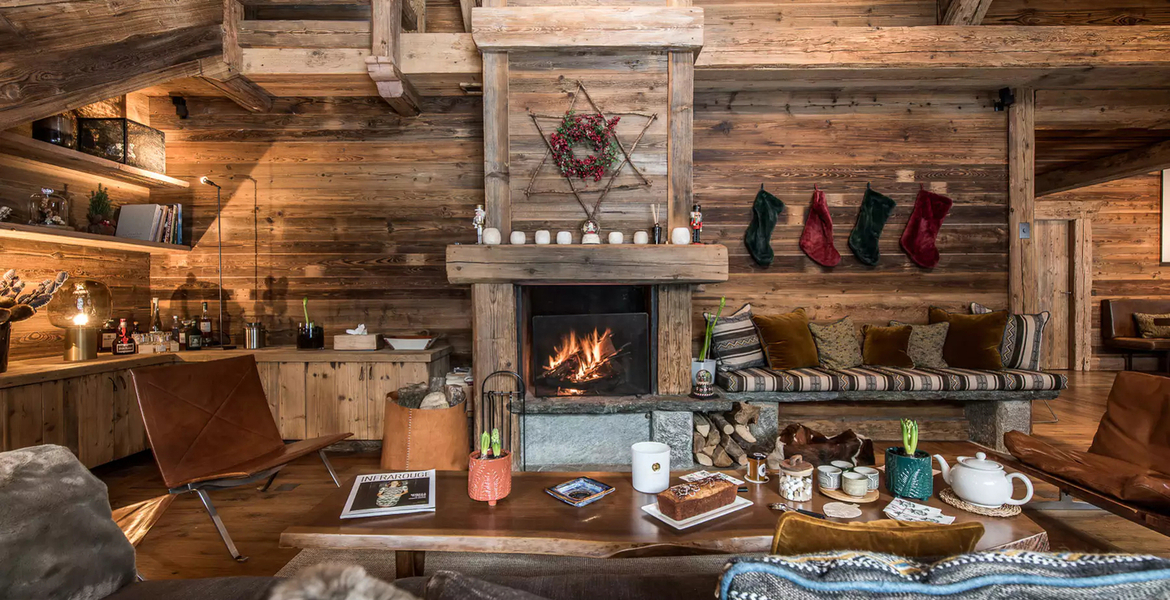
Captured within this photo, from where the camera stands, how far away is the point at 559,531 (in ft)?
4.45

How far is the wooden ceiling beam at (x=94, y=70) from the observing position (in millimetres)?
2473

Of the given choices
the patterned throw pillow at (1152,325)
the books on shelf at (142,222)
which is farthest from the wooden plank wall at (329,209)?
the patterned throw pillow at (1152,325)

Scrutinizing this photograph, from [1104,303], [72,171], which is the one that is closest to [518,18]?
[72,171]

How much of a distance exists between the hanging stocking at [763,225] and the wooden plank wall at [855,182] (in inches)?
3.1

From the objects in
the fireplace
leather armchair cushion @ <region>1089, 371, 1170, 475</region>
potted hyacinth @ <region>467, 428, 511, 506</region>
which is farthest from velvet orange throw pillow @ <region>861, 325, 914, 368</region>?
potted hyacinth @ <region>467, 428, 511, 506</region>

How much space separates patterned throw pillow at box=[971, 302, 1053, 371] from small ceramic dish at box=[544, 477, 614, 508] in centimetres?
330

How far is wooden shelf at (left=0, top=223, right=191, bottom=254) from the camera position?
8.57 feet

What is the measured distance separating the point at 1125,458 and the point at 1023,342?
165 cm

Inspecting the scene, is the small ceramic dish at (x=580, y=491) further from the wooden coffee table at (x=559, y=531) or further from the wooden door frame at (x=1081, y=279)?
the wooden door frame at (x=1081, y=279)

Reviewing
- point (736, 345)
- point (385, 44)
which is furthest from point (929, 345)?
point (385, 44)

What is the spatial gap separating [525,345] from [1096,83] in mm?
4392

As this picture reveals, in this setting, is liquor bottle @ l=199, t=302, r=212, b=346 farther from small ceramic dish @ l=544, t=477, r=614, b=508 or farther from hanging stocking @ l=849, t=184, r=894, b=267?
hanging stocking @ l=849, t=184, r=894, b=267

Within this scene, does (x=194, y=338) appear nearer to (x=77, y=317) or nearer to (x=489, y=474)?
(x=77, y=317)

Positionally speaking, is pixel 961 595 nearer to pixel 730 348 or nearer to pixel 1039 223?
pixel 730 348
